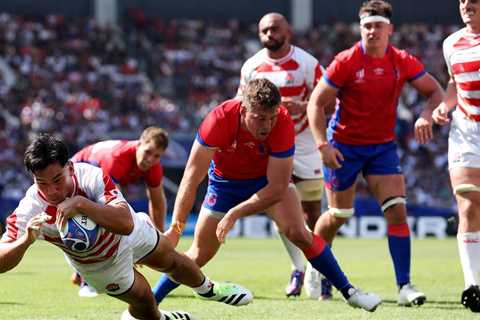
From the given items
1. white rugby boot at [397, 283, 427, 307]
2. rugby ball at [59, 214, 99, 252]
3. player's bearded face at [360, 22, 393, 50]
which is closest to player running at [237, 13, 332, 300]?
player's bearded face at [360, 22, 393, 50]

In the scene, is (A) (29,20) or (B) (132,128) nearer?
(B) (132,128)

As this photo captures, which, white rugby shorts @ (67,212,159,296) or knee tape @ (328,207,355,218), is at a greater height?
white rugby shorts @ (67,212,159,296)

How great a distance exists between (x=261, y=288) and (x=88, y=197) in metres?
4.69

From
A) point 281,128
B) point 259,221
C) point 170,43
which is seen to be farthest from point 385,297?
point 170,43

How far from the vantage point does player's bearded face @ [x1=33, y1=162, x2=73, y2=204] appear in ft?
19.7

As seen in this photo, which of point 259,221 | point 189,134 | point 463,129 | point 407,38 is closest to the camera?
point 463,129

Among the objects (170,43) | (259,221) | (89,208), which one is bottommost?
(259,221)

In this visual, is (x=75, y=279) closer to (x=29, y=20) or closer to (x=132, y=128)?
(x=132, y=128)

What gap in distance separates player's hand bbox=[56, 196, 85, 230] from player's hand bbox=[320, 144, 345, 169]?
3.16 meters

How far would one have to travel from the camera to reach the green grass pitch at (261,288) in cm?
816

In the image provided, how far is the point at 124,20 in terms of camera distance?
118 ft

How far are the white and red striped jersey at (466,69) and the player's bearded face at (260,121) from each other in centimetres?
180

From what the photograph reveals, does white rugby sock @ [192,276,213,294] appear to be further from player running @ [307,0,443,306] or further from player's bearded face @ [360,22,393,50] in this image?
player's bearded face @ [360,22,393,50]

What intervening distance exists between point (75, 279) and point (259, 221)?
41.5ft
